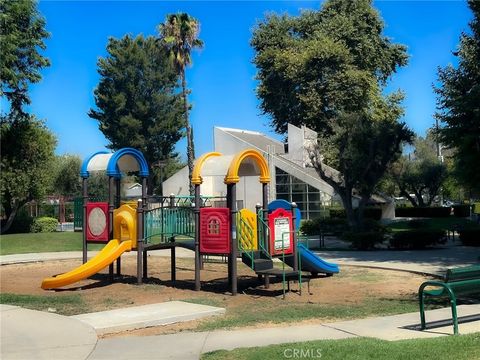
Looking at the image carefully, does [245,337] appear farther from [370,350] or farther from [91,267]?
[91,267]

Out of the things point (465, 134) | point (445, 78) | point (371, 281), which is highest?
point (445, 78)

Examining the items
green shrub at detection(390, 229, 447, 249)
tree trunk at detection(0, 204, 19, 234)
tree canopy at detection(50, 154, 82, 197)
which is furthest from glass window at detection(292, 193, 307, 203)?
tree canopy at detection(50, 154, 82, 197)

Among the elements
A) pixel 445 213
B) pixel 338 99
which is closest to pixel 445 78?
pixel 338 99

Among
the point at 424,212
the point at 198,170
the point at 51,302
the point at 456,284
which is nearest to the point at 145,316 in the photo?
the point at 51,302

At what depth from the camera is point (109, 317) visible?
29.9 ft

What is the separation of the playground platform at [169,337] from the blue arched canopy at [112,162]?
6.33 m

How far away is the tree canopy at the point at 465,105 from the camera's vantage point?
17.4 metres

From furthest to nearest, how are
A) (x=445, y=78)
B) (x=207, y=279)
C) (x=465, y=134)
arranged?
(x=445, y=78)
(x=465, y=134)
(x=207, y=279)

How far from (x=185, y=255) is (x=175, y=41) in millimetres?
25856

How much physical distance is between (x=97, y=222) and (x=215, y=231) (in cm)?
395

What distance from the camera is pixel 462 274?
8164 mm

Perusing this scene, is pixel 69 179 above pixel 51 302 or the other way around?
above

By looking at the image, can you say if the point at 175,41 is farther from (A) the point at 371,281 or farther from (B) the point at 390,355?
(B) the point at 390,355

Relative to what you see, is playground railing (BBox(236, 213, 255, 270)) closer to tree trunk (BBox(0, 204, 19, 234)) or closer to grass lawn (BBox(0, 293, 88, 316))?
grass lawn (BBox(0, 293, 88, 316))
